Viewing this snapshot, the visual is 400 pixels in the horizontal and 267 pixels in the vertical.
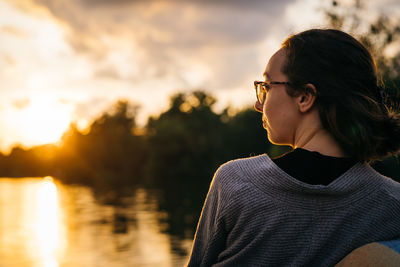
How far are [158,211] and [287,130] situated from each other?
29245 millimetres

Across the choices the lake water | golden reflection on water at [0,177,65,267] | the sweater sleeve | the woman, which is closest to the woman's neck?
the woman

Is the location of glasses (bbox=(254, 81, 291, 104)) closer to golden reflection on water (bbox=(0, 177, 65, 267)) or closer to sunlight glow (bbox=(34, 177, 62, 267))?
sunlight glow (bbox=(34, 177, 62, 267))

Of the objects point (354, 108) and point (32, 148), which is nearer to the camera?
point (354, 108)

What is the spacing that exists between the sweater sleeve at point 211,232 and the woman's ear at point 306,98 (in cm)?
28

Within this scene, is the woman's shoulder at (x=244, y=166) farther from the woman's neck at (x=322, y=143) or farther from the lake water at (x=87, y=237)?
the lake water at (x=87, y=237)

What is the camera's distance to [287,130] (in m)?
1.30

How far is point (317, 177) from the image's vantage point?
1195 mm

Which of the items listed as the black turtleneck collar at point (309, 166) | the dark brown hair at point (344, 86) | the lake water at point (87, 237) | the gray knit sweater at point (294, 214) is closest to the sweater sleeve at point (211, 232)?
the gray knit sweater at point (294, 214)

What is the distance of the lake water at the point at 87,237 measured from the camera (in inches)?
688

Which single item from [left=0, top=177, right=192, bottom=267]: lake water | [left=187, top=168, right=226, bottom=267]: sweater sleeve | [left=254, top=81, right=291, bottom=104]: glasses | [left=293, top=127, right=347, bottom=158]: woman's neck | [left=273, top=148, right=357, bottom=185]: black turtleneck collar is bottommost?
[left=0, top=177, right=192, bottom=267]: lake water

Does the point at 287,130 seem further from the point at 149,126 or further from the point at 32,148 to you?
the point at 32,148

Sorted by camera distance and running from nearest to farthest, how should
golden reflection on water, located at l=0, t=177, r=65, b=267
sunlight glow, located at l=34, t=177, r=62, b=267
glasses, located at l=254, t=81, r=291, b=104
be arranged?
1. glasses, located at l=254, t=81, r=291, b=104
2. golden reflection on water, located at l=0, t=177, r=65, b=267
3. sunlight glow, located at l=34, t=177, r=62, b=267

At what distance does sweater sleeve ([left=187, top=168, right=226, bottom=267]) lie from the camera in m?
1.26

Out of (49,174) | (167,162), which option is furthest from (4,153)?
(167,162)
